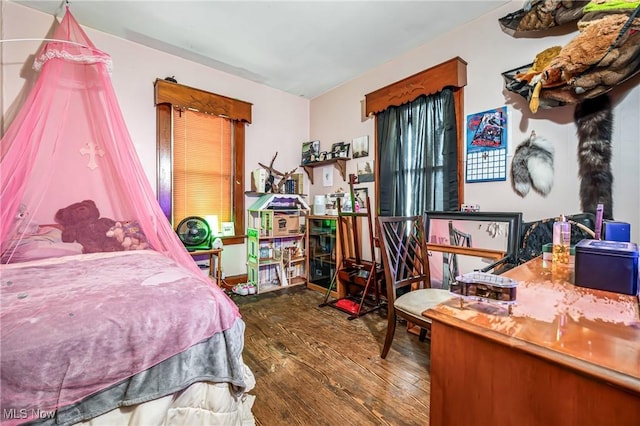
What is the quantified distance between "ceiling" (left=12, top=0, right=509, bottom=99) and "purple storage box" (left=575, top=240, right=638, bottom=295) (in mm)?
2255

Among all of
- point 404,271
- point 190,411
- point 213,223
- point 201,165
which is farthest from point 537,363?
point 201,165

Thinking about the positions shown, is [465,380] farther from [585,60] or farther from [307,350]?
[585,60]

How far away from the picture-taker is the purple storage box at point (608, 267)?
1.00m

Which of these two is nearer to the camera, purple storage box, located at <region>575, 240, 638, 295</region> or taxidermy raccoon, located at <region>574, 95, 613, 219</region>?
purple storage box, located at <region>575, 240, 638, 295</region>

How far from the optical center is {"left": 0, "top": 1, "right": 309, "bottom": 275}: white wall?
7.70 ft

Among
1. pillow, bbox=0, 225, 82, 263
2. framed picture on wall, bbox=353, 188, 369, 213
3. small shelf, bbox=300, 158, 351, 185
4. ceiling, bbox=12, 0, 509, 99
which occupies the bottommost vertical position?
pillow, bbox=0, 225, 82, 263

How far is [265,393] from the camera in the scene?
63.6 inches

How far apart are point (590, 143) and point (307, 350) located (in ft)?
8.18

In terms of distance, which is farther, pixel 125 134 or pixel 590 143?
pixel 125 134

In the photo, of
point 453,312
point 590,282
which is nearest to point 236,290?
point 453,312

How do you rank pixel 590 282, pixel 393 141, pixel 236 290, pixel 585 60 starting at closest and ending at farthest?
1. pixel 590 282
2. pixel 585 60
3. pixel 393 141
4. pixel 236 290

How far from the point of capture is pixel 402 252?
2105mm

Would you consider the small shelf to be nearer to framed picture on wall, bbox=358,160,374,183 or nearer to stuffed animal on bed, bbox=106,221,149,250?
framed picture on wall, bbox=358,160,374,183

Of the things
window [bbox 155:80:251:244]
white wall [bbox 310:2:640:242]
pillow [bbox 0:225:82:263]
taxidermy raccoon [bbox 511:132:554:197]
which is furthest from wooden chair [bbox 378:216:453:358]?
pillow [bbox 0:225:82:263]
